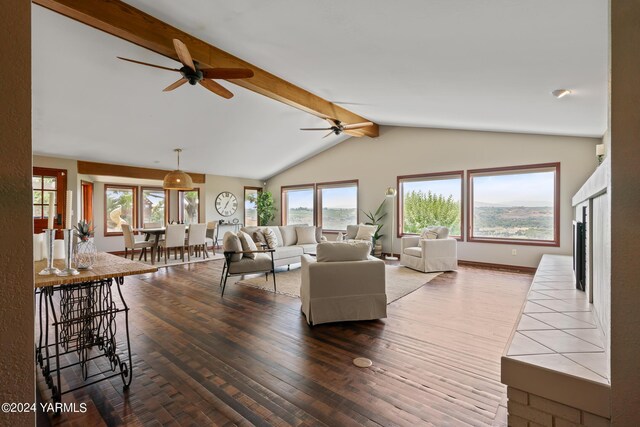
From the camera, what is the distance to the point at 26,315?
0.71 meters

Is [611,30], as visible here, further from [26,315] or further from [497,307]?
[497,307]

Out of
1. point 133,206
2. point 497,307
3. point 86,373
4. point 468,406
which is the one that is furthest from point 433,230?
point 133,206

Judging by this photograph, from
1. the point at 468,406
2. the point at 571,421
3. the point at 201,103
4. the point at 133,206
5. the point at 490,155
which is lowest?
the point at 468,406

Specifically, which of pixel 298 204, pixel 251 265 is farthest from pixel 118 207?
pixel 251 265

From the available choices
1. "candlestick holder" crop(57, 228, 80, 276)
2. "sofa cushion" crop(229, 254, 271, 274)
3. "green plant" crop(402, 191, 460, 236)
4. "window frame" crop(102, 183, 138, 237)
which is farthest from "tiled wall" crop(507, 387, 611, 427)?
"window frame" crop(102, 183, 138, 237)

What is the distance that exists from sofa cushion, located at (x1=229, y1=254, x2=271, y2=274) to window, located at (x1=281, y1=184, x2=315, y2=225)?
4927 mm

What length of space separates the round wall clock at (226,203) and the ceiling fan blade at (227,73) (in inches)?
263

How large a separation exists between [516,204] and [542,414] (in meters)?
5.72

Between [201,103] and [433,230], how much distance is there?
200 inches

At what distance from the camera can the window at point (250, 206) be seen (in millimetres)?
10406

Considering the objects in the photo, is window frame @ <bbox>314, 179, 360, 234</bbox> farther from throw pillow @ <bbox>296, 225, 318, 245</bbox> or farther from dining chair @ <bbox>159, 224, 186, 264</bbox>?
dining chair @ <bbox>159, 224, 186, 264</bbox>

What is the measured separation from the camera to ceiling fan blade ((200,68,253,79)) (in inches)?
121

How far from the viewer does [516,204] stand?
601 cm

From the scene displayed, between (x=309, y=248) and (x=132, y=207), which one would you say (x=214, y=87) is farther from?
(x=132, y=207)
